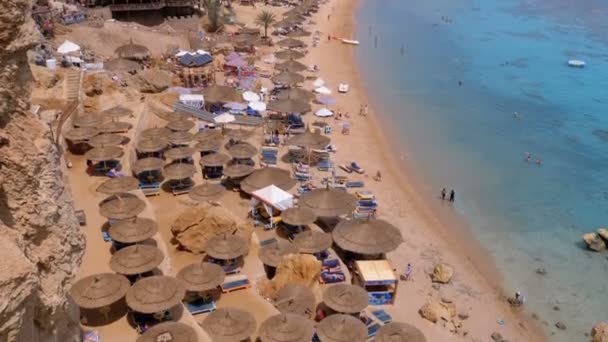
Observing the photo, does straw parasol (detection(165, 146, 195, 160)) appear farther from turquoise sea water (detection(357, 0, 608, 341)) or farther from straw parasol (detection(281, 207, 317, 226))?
turquoise sea water (detection(357, 0, 608, 341))

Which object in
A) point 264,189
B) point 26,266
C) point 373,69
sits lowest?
point 373,69

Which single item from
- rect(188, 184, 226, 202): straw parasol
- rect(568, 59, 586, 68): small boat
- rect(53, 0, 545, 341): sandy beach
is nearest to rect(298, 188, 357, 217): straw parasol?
rect(53, 0, 545, 341): sandy beach

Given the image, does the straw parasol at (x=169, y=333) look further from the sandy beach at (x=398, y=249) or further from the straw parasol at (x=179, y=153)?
the straw parasol at (x=179, y=153)

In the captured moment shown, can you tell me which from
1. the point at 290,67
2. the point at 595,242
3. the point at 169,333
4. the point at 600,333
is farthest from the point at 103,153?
the point at 595,242

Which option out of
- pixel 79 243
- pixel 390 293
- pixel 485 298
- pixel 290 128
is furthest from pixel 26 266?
pixel 290 128

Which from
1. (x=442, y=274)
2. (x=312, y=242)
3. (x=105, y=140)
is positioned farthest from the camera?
(x=105, y=140)

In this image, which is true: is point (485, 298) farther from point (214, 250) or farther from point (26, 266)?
point (26, 266)

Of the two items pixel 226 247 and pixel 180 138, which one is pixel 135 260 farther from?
pixel 180 138
